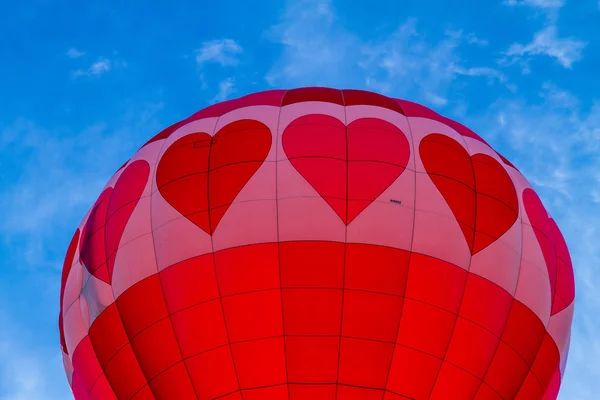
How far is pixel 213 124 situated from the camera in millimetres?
8758

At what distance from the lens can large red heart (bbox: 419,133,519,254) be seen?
314 inches

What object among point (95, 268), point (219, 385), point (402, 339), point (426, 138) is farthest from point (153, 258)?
point (426, 138)

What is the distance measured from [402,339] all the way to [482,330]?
0.90 metres

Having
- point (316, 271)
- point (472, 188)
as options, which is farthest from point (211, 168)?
point (472, 188)

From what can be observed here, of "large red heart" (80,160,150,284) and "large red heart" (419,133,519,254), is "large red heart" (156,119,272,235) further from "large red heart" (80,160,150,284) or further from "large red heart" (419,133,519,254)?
"large red heart" (419,133,519,254)

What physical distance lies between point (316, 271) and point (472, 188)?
82.6 inches

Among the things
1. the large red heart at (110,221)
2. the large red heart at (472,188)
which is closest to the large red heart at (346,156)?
the large red heart at (472,188)

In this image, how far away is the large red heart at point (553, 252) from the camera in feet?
28.5

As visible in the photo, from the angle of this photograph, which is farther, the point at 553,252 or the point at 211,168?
the point at 553,252

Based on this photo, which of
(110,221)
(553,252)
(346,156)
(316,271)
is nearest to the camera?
(316,271)

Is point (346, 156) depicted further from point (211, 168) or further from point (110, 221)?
point (110, 221)

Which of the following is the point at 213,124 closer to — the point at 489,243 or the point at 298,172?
the point at 298,172

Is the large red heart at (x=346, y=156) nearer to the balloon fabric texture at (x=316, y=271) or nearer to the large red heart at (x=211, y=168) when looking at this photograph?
the balloon fabric texture at (x=316, y=271)

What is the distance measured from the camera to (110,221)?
851 centimetres
